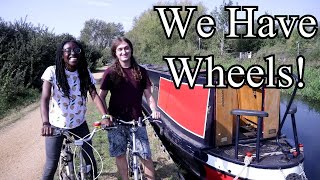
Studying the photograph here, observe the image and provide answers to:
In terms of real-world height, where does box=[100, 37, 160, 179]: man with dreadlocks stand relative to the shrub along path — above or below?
above

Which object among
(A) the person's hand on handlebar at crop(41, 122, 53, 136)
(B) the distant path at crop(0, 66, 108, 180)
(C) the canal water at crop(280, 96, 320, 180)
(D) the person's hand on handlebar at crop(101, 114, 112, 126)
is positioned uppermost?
(D) the person's hand on handlebar at crop(101, 114, 112, 126)

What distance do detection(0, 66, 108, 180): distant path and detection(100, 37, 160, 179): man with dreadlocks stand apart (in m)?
2.11

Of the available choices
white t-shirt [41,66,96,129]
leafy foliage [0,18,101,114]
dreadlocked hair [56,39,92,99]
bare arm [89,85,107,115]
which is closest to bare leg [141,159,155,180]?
bare arm [89,85,107,115]

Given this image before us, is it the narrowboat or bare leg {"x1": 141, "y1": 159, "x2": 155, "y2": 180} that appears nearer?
bare leg {"x1": 141, "y1": 159, "x2": 155, "y2": 180}

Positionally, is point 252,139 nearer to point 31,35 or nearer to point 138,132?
point 138,132

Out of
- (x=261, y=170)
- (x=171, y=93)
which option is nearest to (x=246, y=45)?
(x=171, y=93)

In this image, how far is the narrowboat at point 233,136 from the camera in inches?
159

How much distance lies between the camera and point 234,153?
453 centimetres

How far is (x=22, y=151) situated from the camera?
594cm

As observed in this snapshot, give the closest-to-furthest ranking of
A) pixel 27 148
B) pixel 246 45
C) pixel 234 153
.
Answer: pixel 234 153
pixel 27 148
pixel 246 45

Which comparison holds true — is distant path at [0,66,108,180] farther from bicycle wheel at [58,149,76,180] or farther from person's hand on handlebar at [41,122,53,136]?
person's hand on handlebar at [41,122,53,136]

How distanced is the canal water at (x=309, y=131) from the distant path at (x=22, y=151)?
5.41m

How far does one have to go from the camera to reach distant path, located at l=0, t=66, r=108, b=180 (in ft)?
16.2

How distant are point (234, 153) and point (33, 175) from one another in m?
2.97
